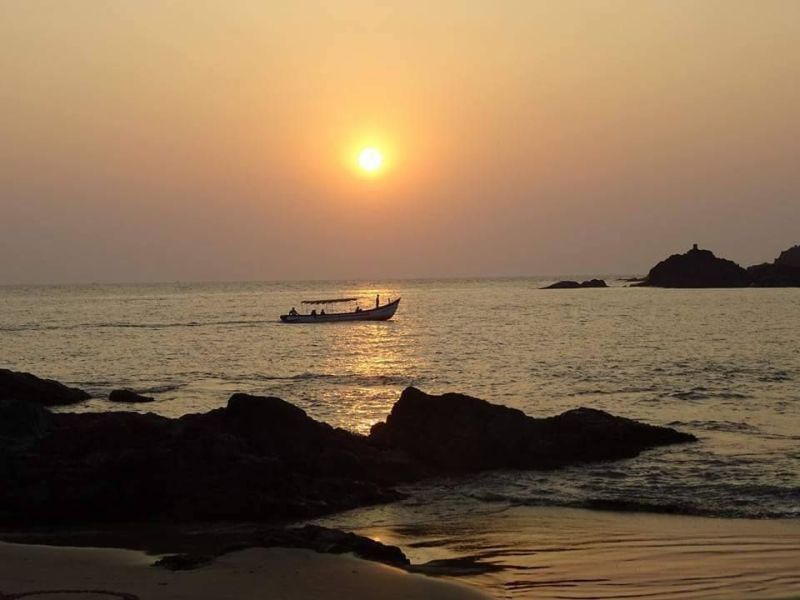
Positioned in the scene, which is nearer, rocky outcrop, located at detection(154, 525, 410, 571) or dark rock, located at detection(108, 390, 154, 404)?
rocky outcrop, located at detection(154, 525, 410, 571)

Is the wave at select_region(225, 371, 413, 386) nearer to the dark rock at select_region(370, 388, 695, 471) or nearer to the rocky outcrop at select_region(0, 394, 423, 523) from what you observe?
the dark rock at select_region(370, 388, 695, 471)

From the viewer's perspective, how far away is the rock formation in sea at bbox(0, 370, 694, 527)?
17.9 metres

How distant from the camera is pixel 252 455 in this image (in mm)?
19016

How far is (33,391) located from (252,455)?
2134 cm

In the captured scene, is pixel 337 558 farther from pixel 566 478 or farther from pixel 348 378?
pixel 348 378

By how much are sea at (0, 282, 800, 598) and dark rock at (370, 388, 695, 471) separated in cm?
74

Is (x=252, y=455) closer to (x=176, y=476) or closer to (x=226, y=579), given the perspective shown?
(x=176, y=476)

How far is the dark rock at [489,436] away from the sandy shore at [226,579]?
32.0ft

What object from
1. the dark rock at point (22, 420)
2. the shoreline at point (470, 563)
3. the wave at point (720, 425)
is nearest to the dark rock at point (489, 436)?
the wave at point (720, 425)

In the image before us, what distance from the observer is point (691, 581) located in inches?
509

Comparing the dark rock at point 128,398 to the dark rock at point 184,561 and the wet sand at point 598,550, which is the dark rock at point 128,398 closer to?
the wet sand at point 598,550

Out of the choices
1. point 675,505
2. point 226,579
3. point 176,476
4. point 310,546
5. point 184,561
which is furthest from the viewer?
point 675,505

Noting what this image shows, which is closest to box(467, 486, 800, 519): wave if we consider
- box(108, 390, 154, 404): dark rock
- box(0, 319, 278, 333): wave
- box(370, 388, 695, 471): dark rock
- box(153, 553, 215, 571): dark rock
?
box(370, 388, 695, 471): dark rock

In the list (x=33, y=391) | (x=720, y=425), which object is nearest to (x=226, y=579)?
(x=720, y=425)
